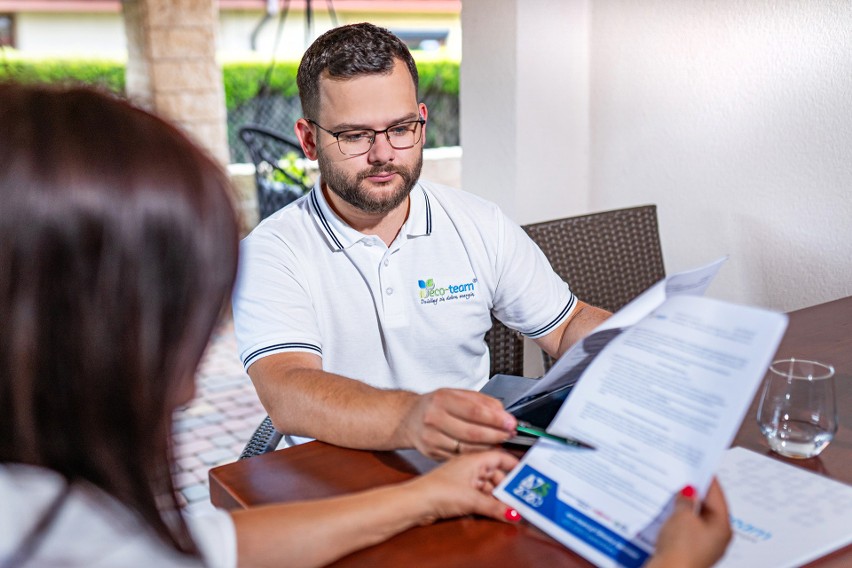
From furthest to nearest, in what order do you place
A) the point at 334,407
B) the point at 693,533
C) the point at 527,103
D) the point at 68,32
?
the point at 68,32 → the point at 527,103 → the point at 334,407 → the point at 693,533

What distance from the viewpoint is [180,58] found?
454cm

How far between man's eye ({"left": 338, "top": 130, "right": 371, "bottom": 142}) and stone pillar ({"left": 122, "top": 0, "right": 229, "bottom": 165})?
120 inches

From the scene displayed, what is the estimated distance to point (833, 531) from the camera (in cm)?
91

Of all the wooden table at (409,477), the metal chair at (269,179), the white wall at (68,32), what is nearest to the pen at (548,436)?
the wooden table at (409,477)

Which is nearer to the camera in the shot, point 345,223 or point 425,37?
point 345,223

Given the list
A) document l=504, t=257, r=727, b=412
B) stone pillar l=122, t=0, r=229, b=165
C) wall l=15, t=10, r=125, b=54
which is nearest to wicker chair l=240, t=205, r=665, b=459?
document l=504, t=257, r=727, b=412

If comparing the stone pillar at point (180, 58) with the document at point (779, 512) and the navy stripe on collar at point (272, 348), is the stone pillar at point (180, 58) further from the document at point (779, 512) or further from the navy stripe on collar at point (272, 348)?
the document at point (779, 512)

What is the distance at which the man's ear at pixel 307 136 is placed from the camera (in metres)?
1.69

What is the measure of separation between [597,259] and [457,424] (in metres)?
1.07

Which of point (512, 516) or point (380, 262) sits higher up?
point (380, 262)

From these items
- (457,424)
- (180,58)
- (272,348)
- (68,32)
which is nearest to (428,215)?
(272,348)

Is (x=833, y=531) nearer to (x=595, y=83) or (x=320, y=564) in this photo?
(x=320, y=564)

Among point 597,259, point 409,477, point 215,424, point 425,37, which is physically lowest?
point 215,424

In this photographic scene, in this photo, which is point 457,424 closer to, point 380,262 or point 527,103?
point 380,262
